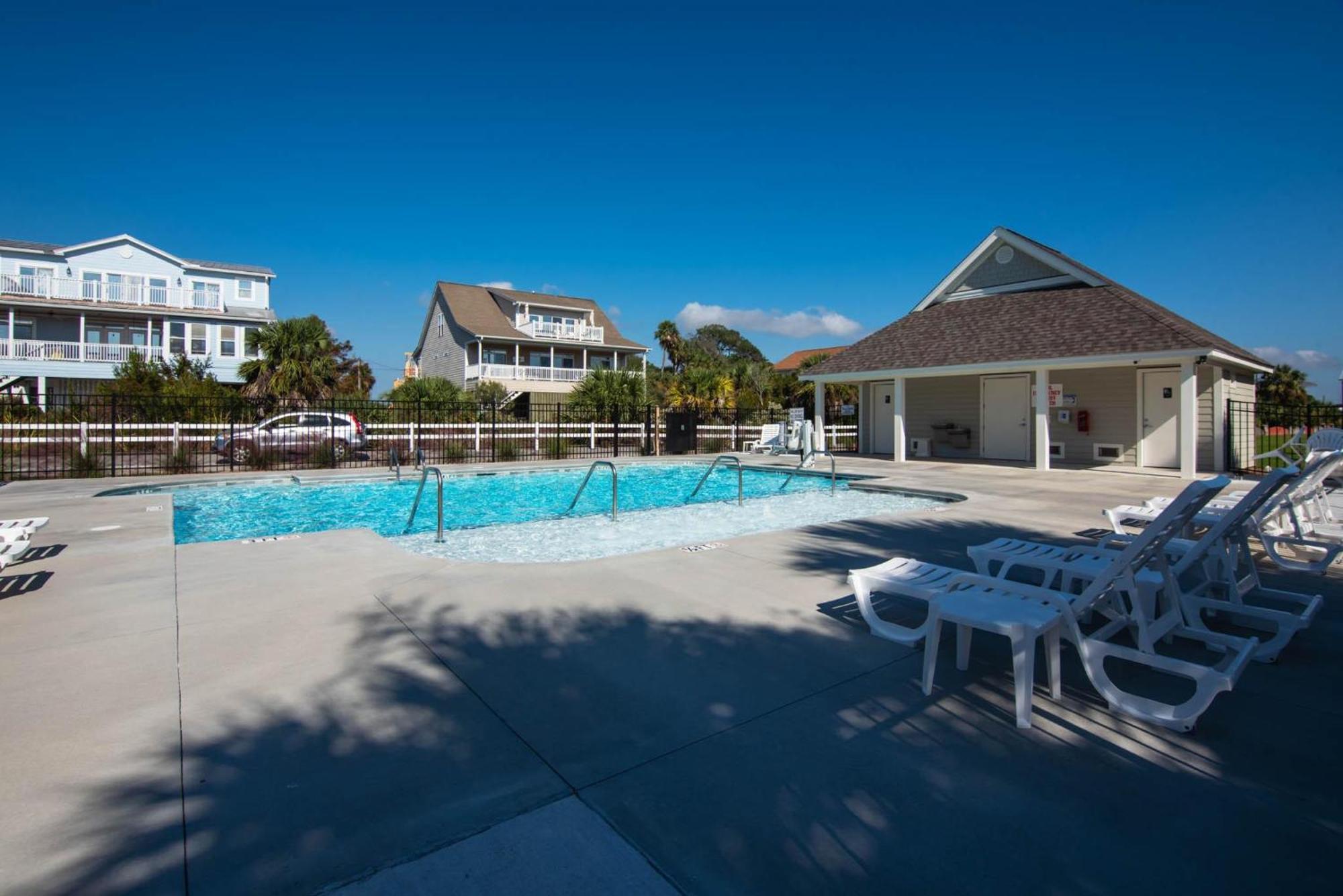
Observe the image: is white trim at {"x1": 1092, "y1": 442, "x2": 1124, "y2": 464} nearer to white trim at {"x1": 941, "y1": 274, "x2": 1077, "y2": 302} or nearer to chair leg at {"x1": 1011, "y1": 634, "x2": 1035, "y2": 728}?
white trim at {"x1": 941, "y1": 274, "x2": 1077, "y2": 302}

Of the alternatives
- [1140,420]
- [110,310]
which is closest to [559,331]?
[110,310]

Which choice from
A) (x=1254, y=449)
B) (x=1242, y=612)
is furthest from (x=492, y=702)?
(x=1254, y=449)

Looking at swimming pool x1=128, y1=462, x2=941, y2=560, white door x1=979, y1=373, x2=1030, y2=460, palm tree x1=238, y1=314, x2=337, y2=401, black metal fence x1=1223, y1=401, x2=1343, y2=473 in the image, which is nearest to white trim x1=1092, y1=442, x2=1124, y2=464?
white door x1=979, y1=373, x2=1030, y2=460

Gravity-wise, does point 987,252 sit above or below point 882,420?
above

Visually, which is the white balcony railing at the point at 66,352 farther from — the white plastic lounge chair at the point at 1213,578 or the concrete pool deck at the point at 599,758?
the white plastic lounge chair at the point at 1213,578

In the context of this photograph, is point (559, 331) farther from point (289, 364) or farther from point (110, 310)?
point (110, 310)

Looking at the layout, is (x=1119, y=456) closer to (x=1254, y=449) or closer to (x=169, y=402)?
(x=1254, y=449)

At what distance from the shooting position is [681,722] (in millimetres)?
3105

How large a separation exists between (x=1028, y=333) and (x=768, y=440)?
9336 mm

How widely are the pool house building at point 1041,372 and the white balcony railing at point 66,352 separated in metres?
29.5

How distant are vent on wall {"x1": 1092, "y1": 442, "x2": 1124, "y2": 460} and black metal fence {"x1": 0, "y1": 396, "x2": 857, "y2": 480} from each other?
1190cm

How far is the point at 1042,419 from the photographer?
55.3 feet

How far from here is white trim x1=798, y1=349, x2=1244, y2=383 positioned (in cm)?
1476

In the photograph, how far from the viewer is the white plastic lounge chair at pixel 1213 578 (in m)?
3.76
